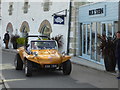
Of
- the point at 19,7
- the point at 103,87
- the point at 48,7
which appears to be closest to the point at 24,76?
the point at 103,87

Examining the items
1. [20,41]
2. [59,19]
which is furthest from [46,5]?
[20,41]

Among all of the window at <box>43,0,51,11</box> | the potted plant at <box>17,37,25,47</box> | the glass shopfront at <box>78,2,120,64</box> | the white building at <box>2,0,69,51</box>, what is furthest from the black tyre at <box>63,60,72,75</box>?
the potted plant at <box>17,37,25,47</box>

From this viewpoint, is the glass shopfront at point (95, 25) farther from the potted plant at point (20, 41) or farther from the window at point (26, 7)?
the window at point (26, 7)

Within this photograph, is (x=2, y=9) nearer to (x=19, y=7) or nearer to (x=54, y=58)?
(x=19, y=7)

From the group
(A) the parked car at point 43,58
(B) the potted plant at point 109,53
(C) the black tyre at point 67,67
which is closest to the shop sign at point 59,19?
(A) the parked car at point 43,58

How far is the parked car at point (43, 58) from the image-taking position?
800 cm

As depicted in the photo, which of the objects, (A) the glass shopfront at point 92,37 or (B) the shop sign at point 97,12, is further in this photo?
(B) the shop sign at point 97,12

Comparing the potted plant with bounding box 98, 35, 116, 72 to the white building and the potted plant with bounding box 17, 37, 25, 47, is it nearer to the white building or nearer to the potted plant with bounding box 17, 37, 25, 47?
the white building

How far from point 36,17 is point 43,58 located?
35.1 ft

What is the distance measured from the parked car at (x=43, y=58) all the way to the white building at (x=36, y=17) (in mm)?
5290

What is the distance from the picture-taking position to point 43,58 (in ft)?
26.4

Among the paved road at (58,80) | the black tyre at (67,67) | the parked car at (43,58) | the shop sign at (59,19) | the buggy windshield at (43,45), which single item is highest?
the shop sign at (59,19)

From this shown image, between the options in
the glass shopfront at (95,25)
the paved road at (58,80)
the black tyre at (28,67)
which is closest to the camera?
the paved road at (58,80)

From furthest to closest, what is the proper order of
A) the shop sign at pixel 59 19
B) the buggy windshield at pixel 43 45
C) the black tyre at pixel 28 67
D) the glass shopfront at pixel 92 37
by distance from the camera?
the shop sign at pixel 59 19, the glass shopfront at pixel 92 37, the buggy windshield at pixel 43 45, the black tyre at pixel 28 67
